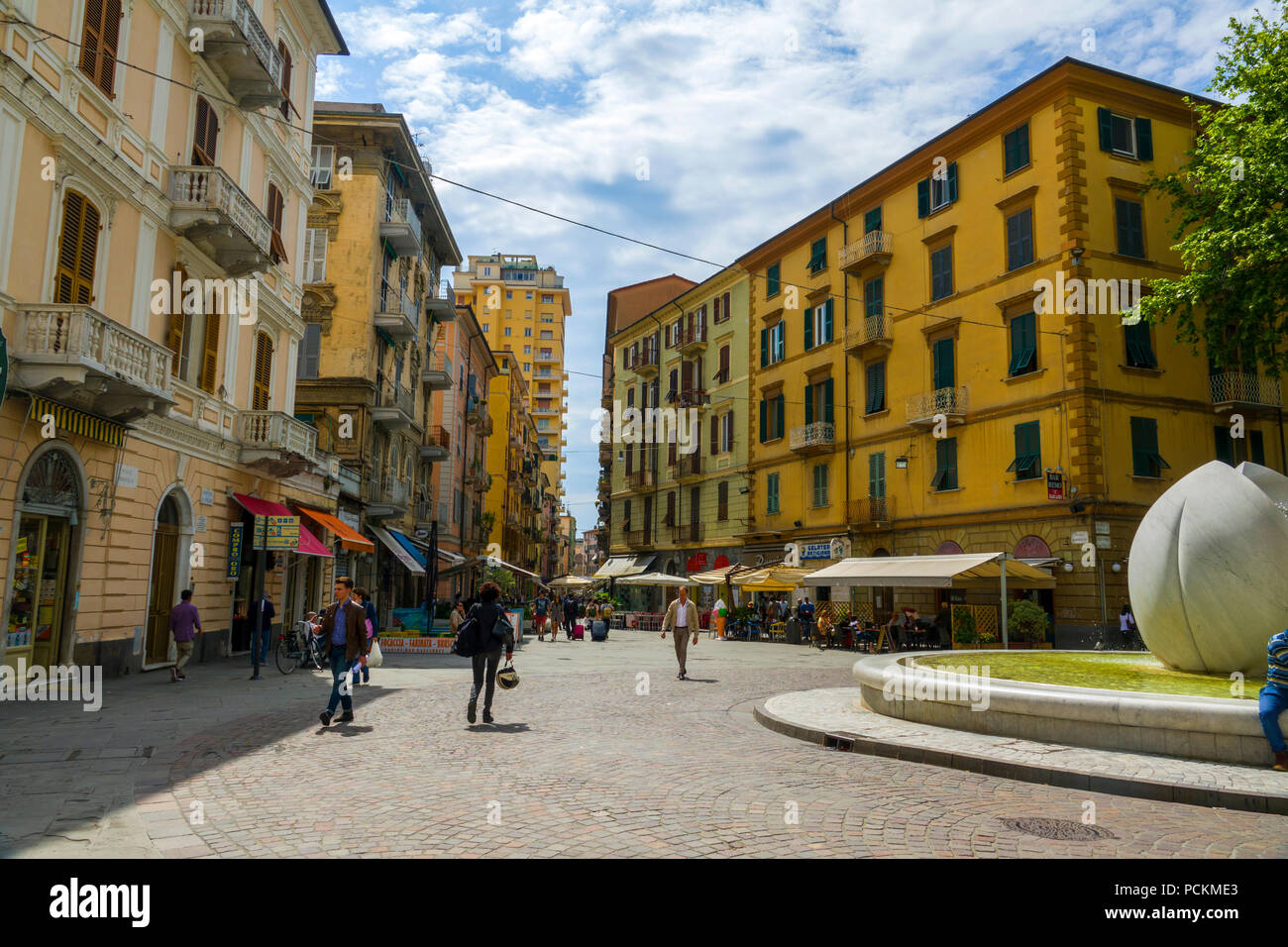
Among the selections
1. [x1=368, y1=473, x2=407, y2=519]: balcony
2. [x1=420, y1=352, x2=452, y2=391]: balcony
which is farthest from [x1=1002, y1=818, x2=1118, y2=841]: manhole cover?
[x1=420, y1=352, x2=452, y2=391]: balcony

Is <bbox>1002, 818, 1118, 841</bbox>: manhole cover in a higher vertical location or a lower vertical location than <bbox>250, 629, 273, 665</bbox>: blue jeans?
lower

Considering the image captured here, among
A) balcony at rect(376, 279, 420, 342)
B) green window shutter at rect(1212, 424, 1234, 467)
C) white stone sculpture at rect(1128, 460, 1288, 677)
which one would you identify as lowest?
white stone sculpture at rect(1128, 460, 1288, 677)

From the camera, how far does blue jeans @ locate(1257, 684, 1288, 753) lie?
7.45 metres

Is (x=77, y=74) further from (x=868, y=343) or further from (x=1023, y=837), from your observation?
(x=868, y=343)

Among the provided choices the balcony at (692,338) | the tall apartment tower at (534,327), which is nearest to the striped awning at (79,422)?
the balcony at (692,338)

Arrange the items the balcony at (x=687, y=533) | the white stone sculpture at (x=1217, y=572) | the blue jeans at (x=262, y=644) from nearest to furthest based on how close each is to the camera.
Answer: the white stone sculpture at (x=1217, y=572), the blue jeans at (x=262, y=644), the balcony at (x=687, y=533)

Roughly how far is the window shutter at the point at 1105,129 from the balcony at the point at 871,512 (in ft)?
41.4

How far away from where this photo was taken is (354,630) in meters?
10.2

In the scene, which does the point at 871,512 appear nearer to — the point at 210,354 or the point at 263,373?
the point at 263,373

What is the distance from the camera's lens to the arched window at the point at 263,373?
828 inches

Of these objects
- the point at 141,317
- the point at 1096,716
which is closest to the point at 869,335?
the point at 141,317

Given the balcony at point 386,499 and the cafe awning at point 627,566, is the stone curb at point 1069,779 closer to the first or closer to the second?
the balcony at point 386,499

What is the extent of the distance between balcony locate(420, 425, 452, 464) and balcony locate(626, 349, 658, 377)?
13.8 meters

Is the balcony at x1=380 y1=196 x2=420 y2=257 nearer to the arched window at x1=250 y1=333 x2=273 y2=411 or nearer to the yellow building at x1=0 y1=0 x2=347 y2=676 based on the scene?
the yellow building at x1=0 y1=0 x2=347 y2=676
